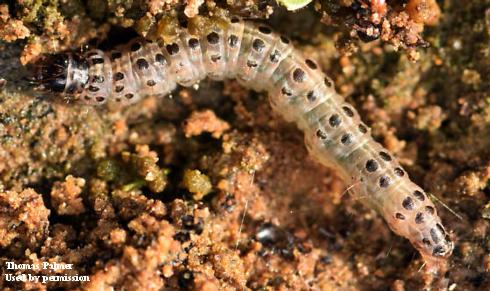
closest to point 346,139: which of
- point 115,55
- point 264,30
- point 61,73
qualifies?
point 264,30

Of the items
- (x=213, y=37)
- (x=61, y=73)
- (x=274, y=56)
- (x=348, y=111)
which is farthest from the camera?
(x=348, y=111)

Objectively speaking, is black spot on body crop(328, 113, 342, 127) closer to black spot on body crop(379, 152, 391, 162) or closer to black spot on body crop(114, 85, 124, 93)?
black spot on body crop(379, 152, 391, 162)

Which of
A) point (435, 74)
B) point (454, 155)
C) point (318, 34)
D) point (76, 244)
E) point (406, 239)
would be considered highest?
point (318, 34)

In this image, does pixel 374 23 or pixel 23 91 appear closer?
pixel 374 23

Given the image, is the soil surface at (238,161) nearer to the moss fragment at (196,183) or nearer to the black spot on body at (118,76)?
the moss fragment at (196,183)

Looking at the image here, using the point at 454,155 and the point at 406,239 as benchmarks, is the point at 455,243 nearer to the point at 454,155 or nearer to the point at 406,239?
the point at 406,239

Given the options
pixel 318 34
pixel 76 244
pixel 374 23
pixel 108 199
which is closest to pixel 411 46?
pixel 374 23

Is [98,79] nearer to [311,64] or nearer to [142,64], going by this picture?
[142,64]

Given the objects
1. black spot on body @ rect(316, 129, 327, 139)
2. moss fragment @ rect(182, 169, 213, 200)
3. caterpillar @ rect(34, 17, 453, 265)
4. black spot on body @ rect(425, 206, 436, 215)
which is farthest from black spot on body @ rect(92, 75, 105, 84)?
black spot on body @ rect(425, 206, 436, 215)
